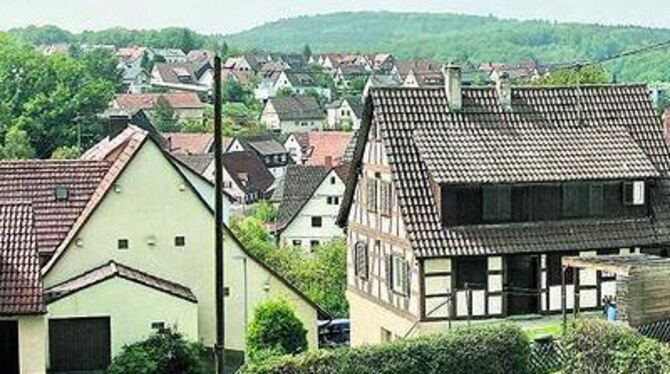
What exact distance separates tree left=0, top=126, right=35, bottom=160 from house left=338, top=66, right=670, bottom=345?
5124cm

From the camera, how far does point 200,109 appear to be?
157750 mm

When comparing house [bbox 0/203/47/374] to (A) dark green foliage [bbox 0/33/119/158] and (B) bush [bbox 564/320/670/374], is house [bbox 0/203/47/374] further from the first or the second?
(A) dark green foliage [bbox 0/33/119/158]

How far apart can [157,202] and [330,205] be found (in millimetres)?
37476

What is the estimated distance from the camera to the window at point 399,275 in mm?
33312

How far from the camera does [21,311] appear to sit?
27.8 metres

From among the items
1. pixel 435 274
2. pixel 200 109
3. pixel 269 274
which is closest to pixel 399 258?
pixel 435 274

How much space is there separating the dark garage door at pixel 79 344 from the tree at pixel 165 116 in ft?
341

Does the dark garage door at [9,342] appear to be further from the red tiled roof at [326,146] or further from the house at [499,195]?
the red tiled roof at [326,146]

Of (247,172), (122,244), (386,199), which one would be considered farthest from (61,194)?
(247,172)

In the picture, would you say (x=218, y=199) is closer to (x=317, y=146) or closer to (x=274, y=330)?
(x=274, y=330)

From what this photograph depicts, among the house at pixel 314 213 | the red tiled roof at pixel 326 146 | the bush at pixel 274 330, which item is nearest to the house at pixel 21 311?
the bush at pixel 274 330

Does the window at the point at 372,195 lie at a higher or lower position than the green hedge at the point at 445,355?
higher

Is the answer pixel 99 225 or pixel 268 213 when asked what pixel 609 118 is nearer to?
pixel 99 225

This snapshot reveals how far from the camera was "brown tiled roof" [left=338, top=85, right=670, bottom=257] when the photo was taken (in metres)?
32.3
